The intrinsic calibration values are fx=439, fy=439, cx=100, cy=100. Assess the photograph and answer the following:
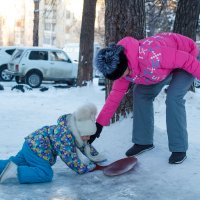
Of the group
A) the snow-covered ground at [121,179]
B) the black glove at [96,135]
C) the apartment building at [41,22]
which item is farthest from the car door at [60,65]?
the apartment building at [41,22]

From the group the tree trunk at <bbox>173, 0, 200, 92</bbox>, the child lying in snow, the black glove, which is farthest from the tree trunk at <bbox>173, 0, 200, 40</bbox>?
the child lying in snow

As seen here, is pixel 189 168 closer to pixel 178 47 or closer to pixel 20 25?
pixel 178 47

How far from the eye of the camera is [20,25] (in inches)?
1917

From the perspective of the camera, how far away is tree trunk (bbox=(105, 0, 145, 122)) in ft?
17.6

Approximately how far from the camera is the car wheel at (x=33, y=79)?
16.5 metres

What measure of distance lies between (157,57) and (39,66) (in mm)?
13493

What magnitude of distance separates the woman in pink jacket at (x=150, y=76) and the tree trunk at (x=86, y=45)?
8730 millimetres

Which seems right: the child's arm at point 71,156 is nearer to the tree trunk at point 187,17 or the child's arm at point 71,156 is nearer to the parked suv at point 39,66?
the tree trunk at point 187,17

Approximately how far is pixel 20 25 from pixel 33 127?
43518 millimetres

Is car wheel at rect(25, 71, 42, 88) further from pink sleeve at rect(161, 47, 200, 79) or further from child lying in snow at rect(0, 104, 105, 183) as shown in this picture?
pink sleeve at rect(161, 47, 200, 79)

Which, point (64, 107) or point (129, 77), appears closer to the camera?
point (129, 77)

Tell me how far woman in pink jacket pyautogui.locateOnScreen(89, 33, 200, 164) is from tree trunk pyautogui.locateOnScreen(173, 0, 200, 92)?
5628mm

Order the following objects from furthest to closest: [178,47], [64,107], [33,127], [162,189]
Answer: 1. [64,107]
2. [33,127]
3. [178,47]
4. [162,189]

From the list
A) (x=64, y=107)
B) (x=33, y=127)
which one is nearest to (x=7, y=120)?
(x=33, y=127)
